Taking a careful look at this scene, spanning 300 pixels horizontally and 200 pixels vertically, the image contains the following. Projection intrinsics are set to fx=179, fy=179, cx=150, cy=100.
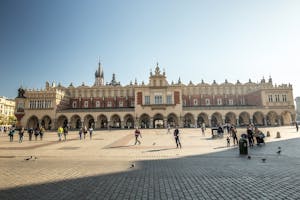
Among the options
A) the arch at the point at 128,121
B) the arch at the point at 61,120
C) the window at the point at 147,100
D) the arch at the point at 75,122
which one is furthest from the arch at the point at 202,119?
the arch at the point at 61,120

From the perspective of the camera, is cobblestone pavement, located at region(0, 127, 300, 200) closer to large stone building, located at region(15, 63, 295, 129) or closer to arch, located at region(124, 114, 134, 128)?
large stone building, located at region(15, 63, 295, 129)

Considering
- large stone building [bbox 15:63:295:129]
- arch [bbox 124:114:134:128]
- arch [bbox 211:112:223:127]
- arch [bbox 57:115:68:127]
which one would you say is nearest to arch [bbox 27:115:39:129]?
large stone building [bbox 15:63:295:129]

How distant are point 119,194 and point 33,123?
59.2 metres

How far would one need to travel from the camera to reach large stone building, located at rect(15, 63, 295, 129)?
50094mm

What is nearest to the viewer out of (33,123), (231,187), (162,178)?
(231,187)

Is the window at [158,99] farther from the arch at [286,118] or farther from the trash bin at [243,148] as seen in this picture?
the trash bin at [243,148]

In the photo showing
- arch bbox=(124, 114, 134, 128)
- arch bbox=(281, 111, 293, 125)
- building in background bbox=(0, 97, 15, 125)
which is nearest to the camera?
arch bbox=(281, 111, 293, 125)

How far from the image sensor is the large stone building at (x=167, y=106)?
50.1 m

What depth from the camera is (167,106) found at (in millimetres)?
51656

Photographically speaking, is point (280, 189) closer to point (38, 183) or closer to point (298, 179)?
point (298, 179)

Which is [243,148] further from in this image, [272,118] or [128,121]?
[272,118]

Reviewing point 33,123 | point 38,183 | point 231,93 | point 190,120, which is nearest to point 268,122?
point 231,93

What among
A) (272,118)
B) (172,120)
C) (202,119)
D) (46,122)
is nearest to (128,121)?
(172,120)

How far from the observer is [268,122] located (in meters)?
54.7
